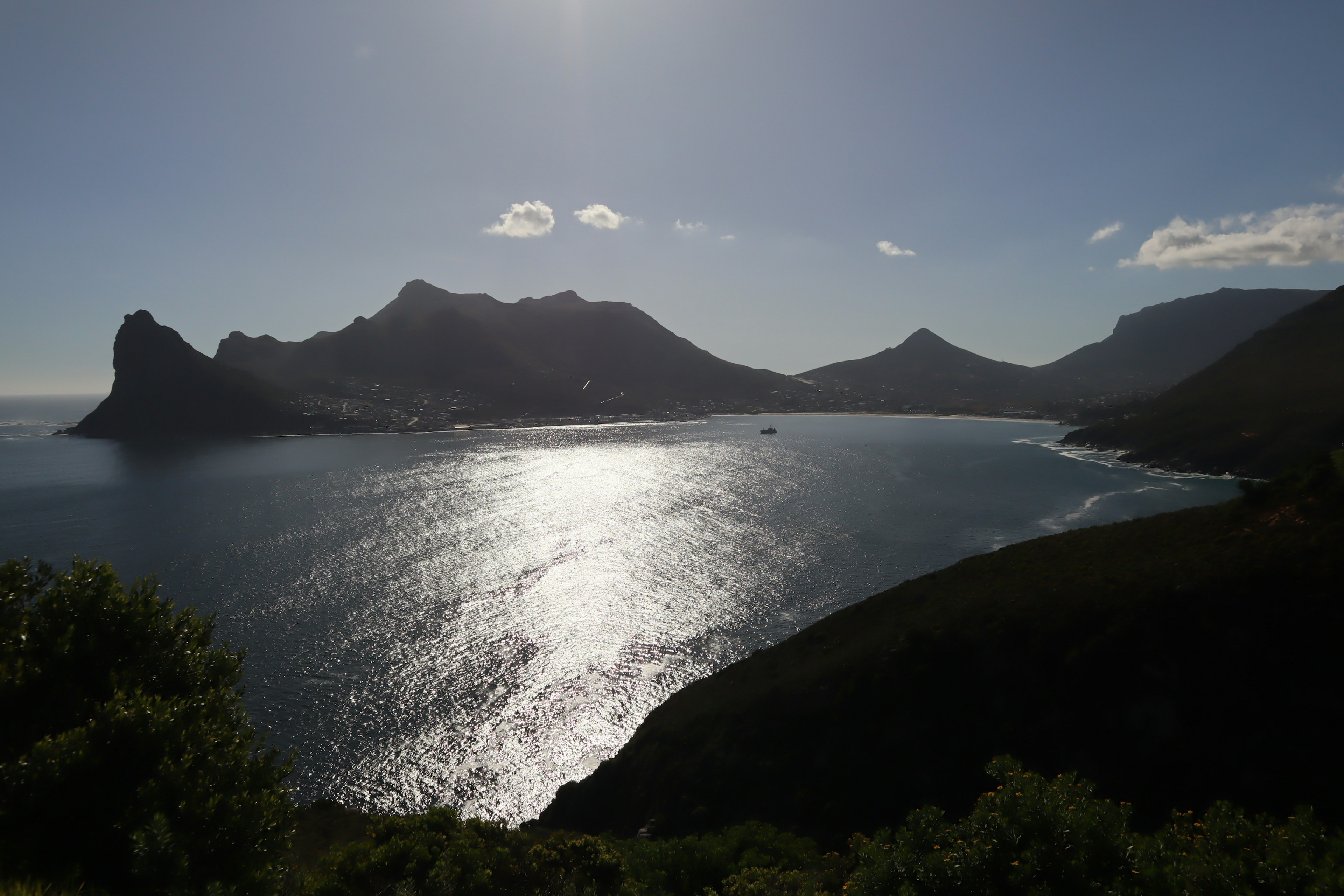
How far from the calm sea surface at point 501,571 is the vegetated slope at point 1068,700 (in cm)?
1336

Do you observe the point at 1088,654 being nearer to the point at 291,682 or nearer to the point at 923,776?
the point at 923,776

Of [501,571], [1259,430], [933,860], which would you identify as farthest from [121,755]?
[1259,430]

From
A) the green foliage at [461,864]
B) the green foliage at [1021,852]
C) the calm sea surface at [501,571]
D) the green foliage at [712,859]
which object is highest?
the green foliage at [1021,852]

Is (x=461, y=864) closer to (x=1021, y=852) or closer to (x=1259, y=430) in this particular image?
(x=1021, y=852)

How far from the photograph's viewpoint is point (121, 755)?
17.6m

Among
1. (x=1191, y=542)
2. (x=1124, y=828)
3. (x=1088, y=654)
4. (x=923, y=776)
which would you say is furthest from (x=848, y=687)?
(x=1191, y=542)

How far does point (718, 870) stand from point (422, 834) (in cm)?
1189

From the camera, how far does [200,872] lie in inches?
649

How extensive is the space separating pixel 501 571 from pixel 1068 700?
246 feet

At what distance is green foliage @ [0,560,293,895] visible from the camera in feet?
51.7

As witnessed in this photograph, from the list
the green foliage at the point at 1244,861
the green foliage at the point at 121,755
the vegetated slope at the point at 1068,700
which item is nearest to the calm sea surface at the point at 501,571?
the vegetated slope at the point at 1068,700

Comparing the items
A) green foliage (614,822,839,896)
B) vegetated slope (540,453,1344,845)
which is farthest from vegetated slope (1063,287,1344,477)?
green foliage (614,822,839,896)

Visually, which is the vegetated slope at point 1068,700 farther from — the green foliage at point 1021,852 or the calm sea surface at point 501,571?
the green foliage at point 1021,852

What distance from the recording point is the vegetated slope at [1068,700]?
2669cm
